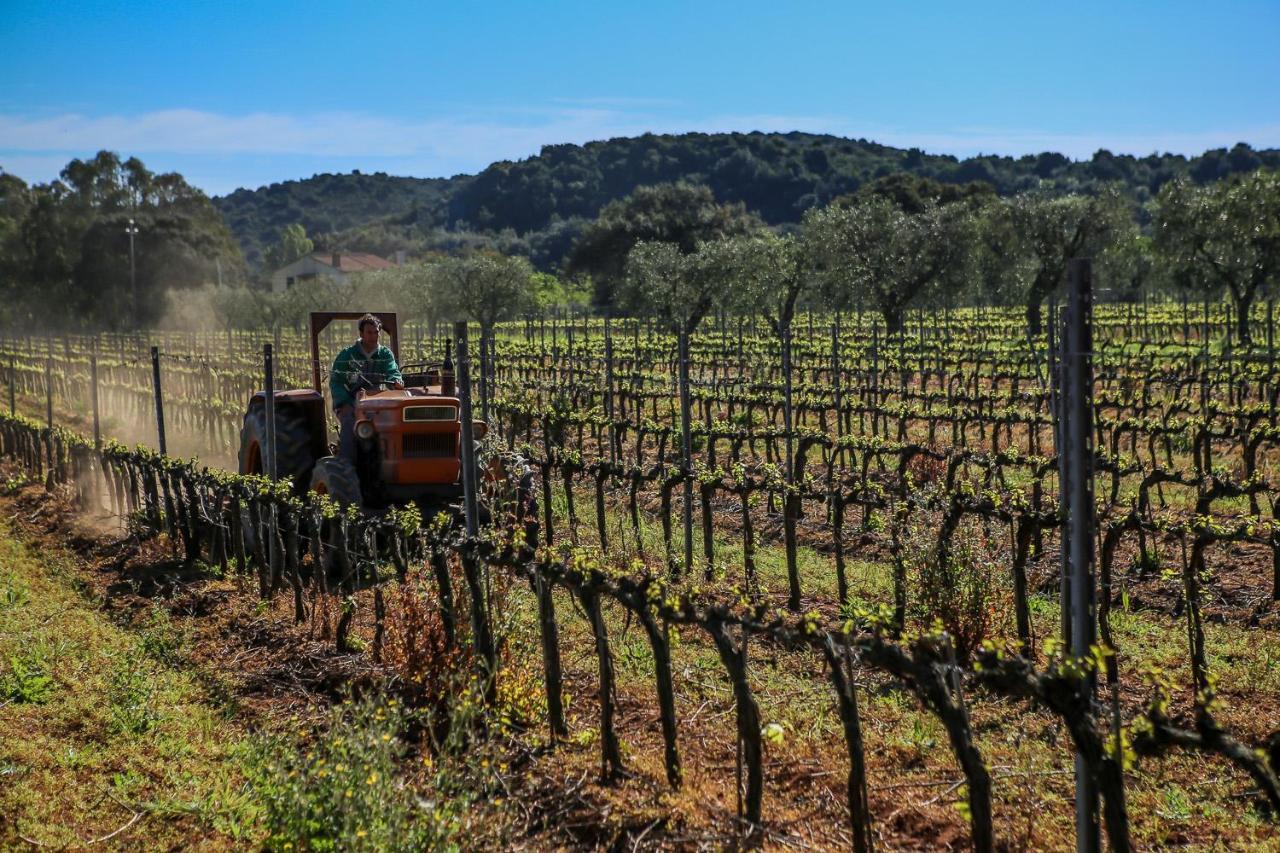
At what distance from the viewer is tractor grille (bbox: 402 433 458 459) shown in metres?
9.02

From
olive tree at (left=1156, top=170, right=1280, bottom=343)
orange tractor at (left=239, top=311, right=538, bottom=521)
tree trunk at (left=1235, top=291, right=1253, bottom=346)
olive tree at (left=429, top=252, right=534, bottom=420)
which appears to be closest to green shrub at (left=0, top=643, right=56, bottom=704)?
orange tractor at (left=239, top=311, right=538, bottom=521)

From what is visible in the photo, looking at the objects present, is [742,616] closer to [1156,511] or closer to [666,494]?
[666,494]

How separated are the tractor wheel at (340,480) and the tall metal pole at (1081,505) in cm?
605

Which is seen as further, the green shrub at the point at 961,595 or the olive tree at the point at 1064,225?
the olive tree at the point at 1064,225

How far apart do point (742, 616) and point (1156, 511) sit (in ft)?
28.8

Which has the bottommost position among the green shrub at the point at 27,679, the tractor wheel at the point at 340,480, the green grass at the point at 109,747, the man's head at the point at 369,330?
the green grass at the point at 109,747

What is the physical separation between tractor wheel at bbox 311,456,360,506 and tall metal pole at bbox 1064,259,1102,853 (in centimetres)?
605

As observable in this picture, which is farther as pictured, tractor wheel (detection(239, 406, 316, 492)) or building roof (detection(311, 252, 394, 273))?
building roof (detection(311, 252, 394, 273))

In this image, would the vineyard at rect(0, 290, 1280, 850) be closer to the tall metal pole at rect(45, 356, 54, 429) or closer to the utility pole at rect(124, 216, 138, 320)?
Result: the tall metal pole at rect(45, 356, 54, 429)

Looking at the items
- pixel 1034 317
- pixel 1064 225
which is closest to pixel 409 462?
pixel 1034 317

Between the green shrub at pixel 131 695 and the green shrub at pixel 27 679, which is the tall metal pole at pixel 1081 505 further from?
the green shrub at pixel 27 679

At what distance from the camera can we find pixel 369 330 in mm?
9492

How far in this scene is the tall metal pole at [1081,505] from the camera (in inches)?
148

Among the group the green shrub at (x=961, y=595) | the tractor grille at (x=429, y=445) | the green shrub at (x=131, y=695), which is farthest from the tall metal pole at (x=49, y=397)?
the green shrub at (x=961, y=595)
